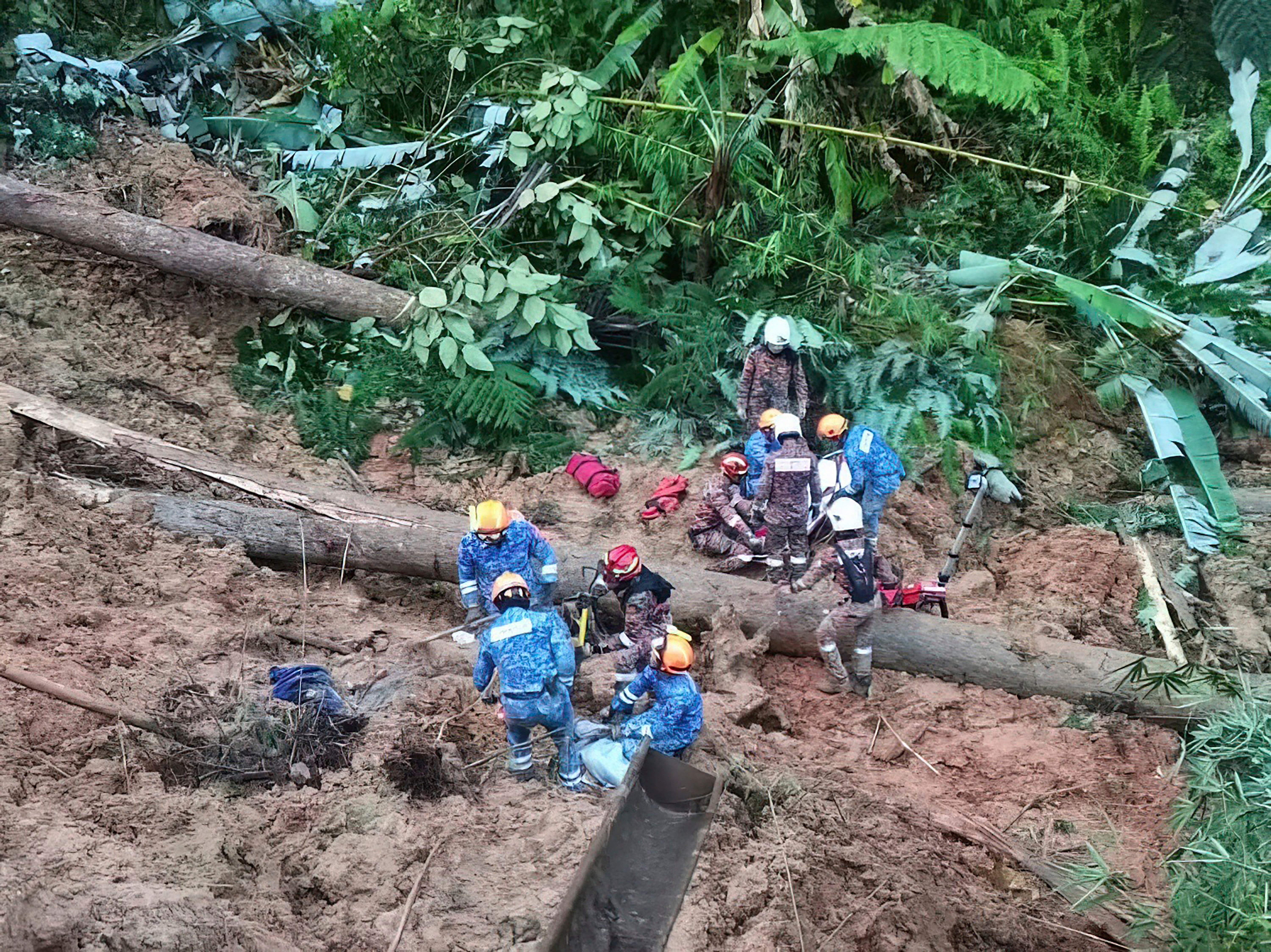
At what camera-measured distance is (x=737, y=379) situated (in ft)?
29.6

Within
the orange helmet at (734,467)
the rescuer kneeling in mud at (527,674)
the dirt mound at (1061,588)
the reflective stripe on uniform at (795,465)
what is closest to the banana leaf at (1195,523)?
the dirt mound at (1061,588)

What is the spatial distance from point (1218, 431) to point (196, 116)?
1063cm

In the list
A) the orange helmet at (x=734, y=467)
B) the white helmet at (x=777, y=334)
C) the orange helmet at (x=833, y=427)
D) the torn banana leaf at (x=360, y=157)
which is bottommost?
the orange helmet at (x=734, y=467)

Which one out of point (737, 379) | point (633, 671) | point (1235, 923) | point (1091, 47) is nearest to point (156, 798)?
point (633, 671)

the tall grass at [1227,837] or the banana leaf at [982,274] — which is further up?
the banana leaf at [982,274]

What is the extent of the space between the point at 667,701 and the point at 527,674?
762mm

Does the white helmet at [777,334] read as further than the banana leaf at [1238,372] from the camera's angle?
No

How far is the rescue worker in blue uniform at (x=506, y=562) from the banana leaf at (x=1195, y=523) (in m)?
5.11

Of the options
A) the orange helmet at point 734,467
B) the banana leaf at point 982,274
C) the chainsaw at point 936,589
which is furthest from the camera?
the banana leaf at point 982,274

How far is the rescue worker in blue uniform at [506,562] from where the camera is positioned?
21.0 feet

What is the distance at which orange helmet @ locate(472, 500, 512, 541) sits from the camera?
20.1 feet

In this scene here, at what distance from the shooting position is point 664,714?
536cm

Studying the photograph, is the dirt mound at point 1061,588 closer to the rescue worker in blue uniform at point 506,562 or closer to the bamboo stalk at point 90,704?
the rescue worker in blue uniform at point 506,562

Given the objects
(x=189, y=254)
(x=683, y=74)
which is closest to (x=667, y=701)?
(x=189, y=254)
